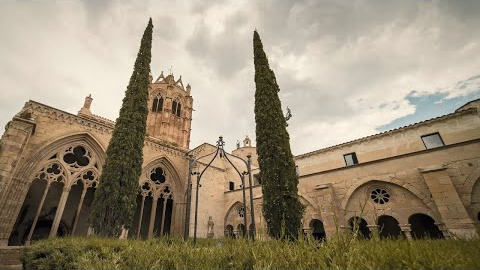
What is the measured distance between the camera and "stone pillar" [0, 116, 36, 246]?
873cm

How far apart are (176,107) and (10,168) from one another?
2198cm

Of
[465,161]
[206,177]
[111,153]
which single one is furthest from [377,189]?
[111,153]

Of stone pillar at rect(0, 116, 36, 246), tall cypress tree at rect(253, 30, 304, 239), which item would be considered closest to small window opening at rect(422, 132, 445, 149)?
tall cypress tree at rect(253, 30, 304, 239)

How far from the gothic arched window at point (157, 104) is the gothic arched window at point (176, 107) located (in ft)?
5.33

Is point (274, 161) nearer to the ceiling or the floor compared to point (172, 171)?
nearer to the floor

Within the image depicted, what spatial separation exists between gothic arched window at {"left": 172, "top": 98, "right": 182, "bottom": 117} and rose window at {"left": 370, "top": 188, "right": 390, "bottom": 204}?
82.7ft

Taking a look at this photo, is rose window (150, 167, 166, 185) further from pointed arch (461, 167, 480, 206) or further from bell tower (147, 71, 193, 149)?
pointed arch (461, 167, 480, 206)

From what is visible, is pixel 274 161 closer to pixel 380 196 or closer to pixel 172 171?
pixel 380 196

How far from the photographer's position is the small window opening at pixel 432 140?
42.9 ft

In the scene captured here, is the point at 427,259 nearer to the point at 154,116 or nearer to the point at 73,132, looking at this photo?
the point at 73,132

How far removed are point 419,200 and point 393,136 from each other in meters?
5.94

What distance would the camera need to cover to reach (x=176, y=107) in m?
30.1

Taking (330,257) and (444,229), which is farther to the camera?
(444,229)

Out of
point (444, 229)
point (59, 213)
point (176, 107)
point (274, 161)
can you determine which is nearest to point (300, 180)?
point (274, 161)
